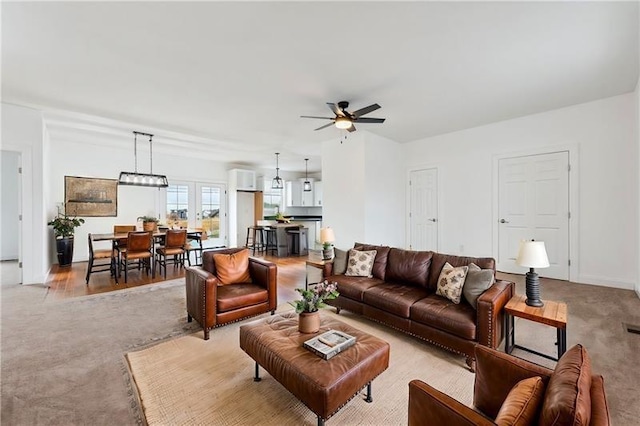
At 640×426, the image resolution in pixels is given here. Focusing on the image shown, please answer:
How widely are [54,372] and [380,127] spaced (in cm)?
541

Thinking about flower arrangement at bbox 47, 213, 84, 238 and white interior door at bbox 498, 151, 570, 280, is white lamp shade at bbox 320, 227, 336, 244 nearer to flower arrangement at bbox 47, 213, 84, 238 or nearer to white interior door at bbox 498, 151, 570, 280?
white interior door at bbox 498, 151, 570, 280

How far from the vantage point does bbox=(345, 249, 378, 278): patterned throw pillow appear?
348 cm

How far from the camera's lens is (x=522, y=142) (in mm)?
4906

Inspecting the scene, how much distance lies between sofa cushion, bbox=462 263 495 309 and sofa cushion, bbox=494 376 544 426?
55.2 inches

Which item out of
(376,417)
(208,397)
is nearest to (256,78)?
(208,397)

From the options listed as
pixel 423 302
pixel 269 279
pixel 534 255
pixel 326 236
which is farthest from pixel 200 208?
pixel 534 255

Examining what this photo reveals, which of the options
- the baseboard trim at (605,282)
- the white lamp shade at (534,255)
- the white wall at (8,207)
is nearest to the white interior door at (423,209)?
the baseboard trim at (605,282)

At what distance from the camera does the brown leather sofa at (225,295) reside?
275cm

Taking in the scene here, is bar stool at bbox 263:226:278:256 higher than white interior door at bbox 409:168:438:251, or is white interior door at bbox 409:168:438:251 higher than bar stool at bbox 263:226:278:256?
white interior door at bbox 409:168:438:251

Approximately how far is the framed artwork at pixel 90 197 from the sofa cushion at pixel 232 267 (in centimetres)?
538

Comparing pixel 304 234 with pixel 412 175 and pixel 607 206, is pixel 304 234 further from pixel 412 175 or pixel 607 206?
pixel 607 206

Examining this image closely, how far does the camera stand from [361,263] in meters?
3.51

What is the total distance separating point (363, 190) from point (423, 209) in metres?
1.71

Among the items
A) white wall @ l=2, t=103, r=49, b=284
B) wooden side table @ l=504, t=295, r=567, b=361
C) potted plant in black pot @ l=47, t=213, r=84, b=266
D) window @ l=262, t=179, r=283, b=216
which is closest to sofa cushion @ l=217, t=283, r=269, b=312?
wooden side table @ l=504, t=295, r=567, b=361
